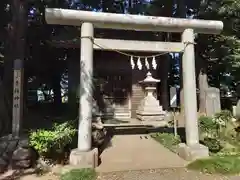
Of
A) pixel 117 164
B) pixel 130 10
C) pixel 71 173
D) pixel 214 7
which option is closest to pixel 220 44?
pixel 214 7

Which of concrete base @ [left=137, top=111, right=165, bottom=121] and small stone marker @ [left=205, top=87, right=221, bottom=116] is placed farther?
small stone marker @ [left=205, top=87, right=221, bottom=116]

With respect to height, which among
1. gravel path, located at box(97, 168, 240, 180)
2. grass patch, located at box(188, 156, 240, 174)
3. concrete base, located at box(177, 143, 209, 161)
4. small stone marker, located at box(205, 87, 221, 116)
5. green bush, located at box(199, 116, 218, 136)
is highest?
small stone marker, located at box(205, 87, 221, 116)

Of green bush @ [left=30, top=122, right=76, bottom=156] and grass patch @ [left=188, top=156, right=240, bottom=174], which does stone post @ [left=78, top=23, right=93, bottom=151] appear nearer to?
green bush @ [left=30, top=122, right=76, bottom=156]

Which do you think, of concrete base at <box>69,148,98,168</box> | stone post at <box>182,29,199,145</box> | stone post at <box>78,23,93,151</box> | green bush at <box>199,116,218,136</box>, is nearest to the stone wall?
concrete base at <box>69,148,98,168</box>

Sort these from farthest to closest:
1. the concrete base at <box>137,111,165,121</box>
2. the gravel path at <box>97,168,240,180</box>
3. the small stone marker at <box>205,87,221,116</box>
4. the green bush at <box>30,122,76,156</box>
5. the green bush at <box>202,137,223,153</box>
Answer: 1. the small stone marker at <box>205,87,221,116</box>
2. the concrete base at <box>137,111,165,121</box>
3. the green bush at <box>202,137,223,153</box>
4. the green bush at <box>30,122,76,156</box>
5. the gravel path at <box>97,168,240,180</box>

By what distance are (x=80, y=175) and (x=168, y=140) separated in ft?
15.0

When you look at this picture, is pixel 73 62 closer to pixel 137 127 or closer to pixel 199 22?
pixel 137 127

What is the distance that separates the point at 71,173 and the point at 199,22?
5759mm

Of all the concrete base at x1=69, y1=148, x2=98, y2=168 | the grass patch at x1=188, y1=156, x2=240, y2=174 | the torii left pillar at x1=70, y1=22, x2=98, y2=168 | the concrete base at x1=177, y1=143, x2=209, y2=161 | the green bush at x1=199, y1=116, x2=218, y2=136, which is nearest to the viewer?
the grass patch at x1=188, y1=156, x2=240, y2=174

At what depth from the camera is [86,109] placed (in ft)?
22.3

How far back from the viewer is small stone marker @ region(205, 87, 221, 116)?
47.2ft

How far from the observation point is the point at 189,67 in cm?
757

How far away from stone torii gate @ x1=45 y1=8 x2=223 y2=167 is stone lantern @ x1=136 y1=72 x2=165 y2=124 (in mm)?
5613

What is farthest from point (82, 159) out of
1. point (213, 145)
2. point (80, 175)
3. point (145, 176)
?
point (213, 145)
